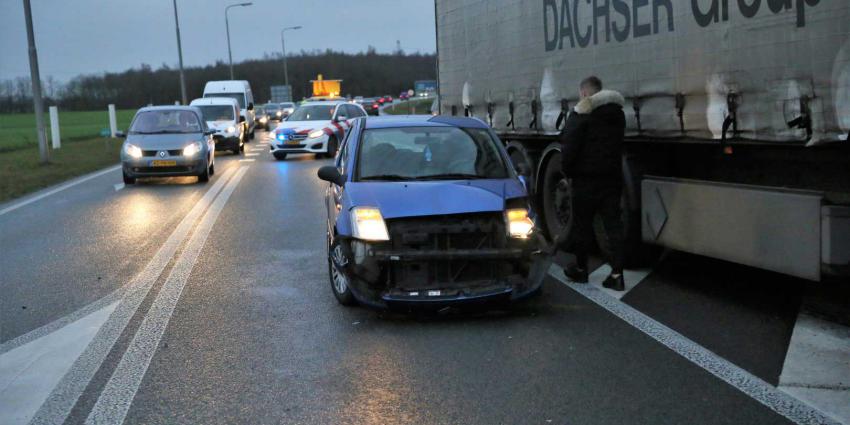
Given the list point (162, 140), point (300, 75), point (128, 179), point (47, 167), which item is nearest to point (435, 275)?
point (162, 140)

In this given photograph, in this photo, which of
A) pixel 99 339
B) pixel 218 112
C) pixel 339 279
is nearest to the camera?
pixel 99 339

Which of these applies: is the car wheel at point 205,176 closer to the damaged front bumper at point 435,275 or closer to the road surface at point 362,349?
the road surface at point 362,349

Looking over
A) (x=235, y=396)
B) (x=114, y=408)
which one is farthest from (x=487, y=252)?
(x=114, y=408)

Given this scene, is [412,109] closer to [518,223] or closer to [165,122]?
[165,122]

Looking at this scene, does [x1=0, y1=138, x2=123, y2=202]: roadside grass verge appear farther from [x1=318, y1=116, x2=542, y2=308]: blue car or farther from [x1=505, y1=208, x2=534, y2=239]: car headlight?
[x1=505, y1=208, x2=534, y2=239]: car headlight

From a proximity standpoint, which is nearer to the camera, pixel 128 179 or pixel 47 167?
pixel 128 179

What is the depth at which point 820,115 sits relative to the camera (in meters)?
5.93

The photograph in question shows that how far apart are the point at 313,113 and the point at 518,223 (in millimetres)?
21514

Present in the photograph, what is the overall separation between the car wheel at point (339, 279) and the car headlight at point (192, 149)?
1232 cm

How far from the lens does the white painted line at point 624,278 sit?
25.7 ft

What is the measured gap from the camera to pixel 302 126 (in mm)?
27094

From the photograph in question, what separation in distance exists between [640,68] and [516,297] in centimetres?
262

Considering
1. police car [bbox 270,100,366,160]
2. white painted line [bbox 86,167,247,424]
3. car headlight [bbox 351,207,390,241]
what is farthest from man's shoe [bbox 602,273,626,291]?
police car [bbox 270,100,366,160]

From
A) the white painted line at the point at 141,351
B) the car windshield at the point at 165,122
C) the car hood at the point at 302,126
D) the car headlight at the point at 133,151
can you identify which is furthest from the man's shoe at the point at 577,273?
the car hood at the point at 302,126
